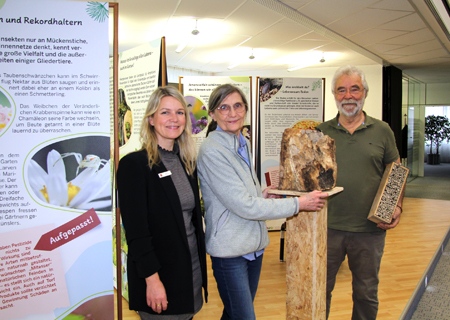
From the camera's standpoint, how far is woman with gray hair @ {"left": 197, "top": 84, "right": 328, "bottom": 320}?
54.6 inches

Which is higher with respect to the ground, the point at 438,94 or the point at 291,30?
the point at 291,30

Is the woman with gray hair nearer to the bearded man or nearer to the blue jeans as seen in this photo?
the blue jeans

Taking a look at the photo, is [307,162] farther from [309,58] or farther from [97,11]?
[309,58]

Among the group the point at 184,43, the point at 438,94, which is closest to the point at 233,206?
the point at 184,43

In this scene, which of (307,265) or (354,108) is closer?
(307,265)

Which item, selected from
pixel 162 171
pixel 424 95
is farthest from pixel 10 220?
pixel 424 95

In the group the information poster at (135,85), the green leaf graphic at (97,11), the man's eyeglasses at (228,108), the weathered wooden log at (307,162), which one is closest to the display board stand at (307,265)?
the weathered wooden log at (307,162)

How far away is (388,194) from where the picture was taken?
1.80m

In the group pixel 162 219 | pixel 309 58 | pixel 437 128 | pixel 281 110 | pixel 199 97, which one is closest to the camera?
pixel 162 219

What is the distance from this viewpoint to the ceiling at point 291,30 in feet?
15.3

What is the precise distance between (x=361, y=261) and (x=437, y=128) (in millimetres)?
13339

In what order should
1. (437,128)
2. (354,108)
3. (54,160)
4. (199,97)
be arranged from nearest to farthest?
(54,160), (354,108), (199,97), (437,128)

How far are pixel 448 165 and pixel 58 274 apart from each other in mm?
16199

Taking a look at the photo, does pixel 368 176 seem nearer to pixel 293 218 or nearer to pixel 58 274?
pixel 293 218
